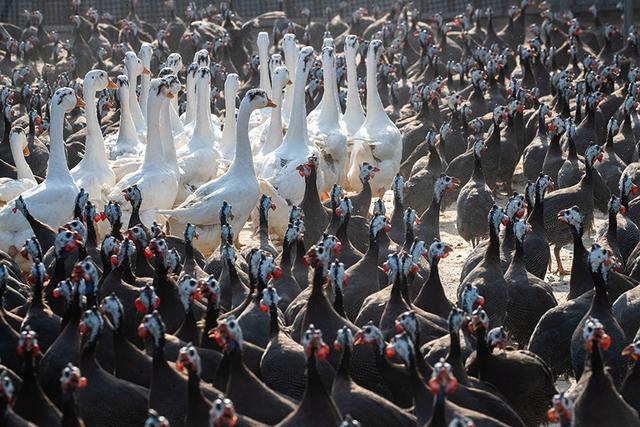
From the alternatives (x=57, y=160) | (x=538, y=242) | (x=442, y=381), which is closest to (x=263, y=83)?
(x=57, y=160)

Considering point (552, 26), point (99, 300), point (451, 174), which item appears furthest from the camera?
point (552, 26)

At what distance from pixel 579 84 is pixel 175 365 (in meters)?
10.6

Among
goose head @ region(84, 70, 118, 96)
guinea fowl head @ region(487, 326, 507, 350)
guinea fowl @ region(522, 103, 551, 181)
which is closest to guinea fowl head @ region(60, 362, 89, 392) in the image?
guinea fowl head @ region(487, 326, 507, 350)

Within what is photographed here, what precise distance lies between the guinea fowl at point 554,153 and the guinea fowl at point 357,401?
667cm

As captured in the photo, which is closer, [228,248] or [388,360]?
[388,360]

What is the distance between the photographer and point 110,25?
89.8ft

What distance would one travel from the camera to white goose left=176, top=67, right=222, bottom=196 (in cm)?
1449

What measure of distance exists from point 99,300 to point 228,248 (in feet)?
3.90

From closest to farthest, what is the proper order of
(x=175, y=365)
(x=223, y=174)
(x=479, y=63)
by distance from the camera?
(x=175, y=365), (x=223, y=174), (x=479, y=63)

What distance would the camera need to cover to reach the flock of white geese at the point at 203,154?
12.9 meters

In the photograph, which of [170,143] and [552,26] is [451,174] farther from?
[552,26]

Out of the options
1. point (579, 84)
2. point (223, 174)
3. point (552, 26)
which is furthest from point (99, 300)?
point (552, 26)

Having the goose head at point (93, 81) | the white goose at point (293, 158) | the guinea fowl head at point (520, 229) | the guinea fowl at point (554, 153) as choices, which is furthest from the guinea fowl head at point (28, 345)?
the guinea fowl at point (554, 153)

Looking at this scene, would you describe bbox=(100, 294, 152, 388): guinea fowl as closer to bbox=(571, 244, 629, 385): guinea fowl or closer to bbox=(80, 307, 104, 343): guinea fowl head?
bbox=(80, 307, 104, 343): guinea fowl head
